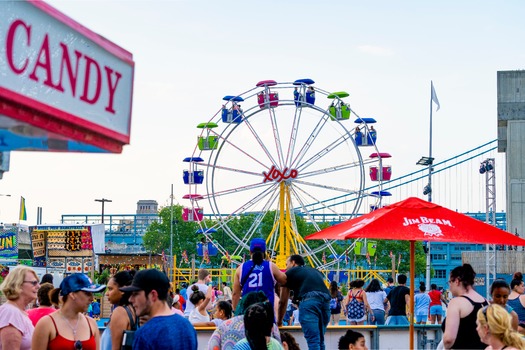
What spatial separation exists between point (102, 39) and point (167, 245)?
353 ft

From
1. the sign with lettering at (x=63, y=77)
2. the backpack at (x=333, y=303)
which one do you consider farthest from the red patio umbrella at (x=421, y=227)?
the backpack at (x=333, y=303)

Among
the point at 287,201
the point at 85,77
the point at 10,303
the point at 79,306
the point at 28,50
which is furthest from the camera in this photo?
the point at 287,201

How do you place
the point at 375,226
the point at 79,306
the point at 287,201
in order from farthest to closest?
the point at 287,201
the point at 375,226
the point at 79,306

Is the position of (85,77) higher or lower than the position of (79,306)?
higher

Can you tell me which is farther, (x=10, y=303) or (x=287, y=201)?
(x=287, y=201)

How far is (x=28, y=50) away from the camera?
3.63m

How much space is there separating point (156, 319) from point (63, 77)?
Result: 1955mm

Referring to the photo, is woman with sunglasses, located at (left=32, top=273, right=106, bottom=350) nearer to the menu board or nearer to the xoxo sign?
the xoxo sign

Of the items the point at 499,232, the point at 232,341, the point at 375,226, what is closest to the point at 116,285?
the point at 232,341

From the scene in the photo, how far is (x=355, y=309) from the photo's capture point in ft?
56.9

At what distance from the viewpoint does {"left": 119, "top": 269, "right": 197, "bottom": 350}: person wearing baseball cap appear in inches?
211

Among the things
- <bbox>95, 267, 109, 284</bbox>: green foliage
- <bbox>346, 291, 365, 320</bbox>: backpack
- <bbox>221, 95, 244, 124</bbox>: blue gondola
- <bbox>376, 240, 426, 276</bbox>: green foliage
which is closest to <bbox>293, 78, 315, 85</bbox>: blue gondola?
<bbox>221, 95, 244, 124</bbox>: blue gondola

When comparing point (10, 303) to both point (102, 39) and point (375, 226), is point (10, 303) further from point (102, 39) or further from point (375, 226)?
point (375, 226)

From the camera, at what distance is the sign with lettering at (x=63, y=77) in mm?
3533
